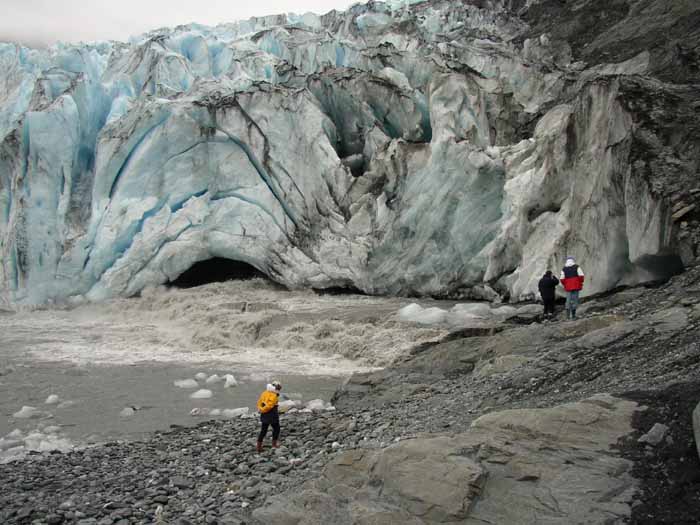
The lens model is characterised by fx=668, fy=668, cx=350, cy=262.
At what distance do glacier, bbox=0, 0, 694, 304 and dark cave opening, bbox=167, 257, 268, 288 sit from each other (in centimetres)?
101

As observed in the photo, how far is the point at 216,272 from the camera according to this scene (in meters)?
17.6

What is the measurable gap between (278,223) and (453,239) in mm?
4377

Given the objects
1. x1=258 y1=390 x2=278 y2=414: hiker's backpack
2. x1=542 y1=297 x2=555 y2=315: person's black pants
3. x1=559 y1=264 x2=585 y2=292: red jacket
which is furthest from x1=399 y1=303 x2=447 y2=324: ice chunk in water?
x1=258 y1=390 x2=278 y2=414: hiker's backpack

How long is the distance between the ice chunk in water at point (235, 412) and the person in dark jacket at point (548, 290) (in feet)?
13.2

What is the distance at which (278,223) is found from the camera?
52.3 ft

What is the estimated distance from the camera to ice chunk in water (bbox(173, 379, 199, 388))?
9336 millimetres

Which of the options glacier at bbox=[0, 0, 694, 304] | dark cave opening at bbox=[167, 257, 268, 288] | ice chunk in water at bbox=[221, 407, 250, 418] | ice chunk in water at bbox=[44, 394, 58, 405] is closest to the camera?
ice chunk in water at bbox=[221, 407, 250, 418]

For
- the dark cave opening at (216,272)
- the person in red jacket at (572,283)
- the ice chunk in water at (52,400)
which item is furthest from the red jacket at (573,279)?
the dark cave opening at (216,272)

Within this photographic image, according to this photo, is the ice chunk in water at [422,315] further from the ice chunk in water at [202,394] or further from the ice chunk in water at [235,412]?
the ice chunk in water at [235,412]

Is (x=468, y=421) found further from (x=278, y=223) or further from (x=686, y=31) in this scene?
(x=686, y=31)

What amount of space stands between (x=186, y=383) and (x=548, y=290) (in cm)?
511

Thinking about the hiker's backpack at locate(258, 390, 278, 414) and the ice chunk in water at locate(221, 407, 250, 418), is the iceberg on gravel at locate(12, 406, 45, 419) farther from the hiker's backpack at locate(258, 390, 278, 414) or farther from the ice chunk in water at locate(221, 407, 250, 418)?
the hiker's backpack at locate(258, 390, 278, 414)

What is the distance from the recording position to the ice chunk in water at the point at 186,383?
9.34 meters

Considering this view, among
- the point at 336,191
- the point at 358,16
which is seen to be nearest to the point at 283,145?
the point at 336,191
